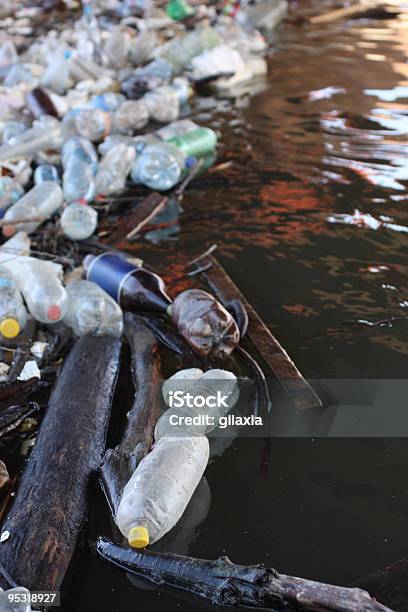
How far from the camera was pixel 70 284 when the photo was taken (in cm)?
326

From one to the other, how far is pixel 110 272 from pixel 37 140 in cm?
228

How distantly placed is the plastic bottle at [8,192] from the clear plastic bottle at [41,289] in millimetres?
960

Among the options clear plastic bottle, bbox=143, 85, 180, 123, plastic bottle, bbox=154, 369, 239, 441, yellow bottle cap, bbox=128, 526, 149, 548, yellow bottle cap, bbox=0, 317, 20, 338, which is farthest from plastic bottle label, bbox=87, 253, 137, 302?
clear plastic bottle, bbox=143, 85, 180, 123

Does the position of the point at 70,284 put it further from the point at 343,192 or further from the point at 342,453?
the point at 343,192

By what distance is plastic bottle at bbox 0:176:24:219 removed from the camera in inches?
165

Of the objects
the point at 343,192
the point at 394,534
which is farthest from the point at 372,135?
the point at 394,534

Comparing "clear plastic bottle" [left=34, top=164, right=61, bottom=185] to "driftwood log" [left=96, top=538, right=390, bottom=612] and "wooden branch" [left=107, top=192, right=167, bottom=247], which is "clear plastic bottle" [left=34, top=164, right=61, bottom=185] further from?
"driftwood log" [left=96, top=538, right=390, bottom=612]

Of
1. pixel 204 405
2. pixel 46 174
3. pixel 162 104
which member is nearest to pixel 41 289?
pixel 204 405

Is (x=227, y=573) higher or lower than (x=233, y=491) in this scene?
higher

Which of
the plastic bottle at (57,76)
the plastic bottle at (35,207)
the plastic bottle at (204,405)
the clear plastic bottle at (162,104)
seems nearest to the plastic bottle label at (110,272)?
the plastic bottle at (204,405)

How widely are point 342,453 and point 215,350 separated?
0.69 metres

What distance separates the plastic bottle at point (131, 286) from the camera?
10.4 ft

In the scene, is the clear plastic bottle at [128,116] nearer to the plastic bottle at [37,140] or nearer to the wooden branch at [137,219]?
the plastic bottle at [37,140]

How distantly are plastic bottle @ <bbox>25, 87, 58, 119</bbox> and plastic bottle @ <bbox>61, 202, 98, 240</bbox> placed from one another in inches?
74.1
